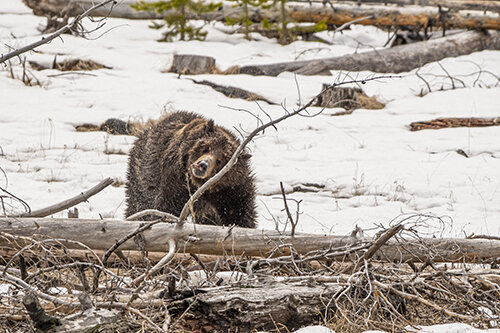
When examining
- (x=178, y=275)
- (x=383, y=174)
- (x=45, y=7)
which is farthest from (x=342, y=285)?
(x=45, y=7)

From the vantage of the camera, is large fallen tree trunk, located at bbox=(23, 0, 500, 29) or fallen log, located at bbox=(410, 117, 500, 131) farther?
large fallen tree trunk, located at bbox=(23, 0, 500, 29)

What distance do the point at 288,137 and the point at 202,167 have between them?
516cm

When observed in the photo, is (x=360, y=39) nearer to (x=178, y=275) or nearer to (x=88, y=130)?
(x=88, y=130)

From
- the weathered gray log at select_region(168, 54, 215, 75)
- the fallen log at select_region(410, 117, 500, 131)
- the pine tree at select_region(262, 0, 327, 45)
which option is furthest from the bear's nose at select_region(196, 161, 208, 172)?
the pine tree at select_region(262, 0, 327, 45)

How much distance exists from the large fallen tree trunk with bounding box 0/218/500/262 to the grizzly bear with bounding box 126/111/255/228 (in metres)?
1.74

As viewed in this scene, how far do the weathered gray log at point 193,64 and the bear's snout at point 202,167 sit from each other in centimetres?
868

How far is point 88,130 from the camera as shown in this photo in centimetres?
1159

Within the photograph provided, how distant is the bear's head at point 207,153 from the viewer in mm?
6848

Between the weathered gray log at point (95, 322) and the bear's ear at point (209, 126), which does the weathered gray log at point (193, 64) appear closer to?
the bear's ear at point (209, 126)

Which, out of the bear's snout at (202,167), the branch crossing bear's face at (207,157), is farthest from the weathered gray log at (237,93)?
the bear's snout at (202,167)

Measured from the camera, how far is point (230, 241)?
16.6 feet

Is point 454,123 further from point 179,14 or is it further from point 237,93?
point 179,14

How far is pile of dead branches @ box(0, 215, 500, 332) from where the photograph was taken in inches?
156

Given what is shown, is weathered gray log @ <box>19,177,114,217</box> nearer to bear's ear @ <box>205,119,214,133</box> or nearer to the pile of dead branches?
the pile of dead branches
